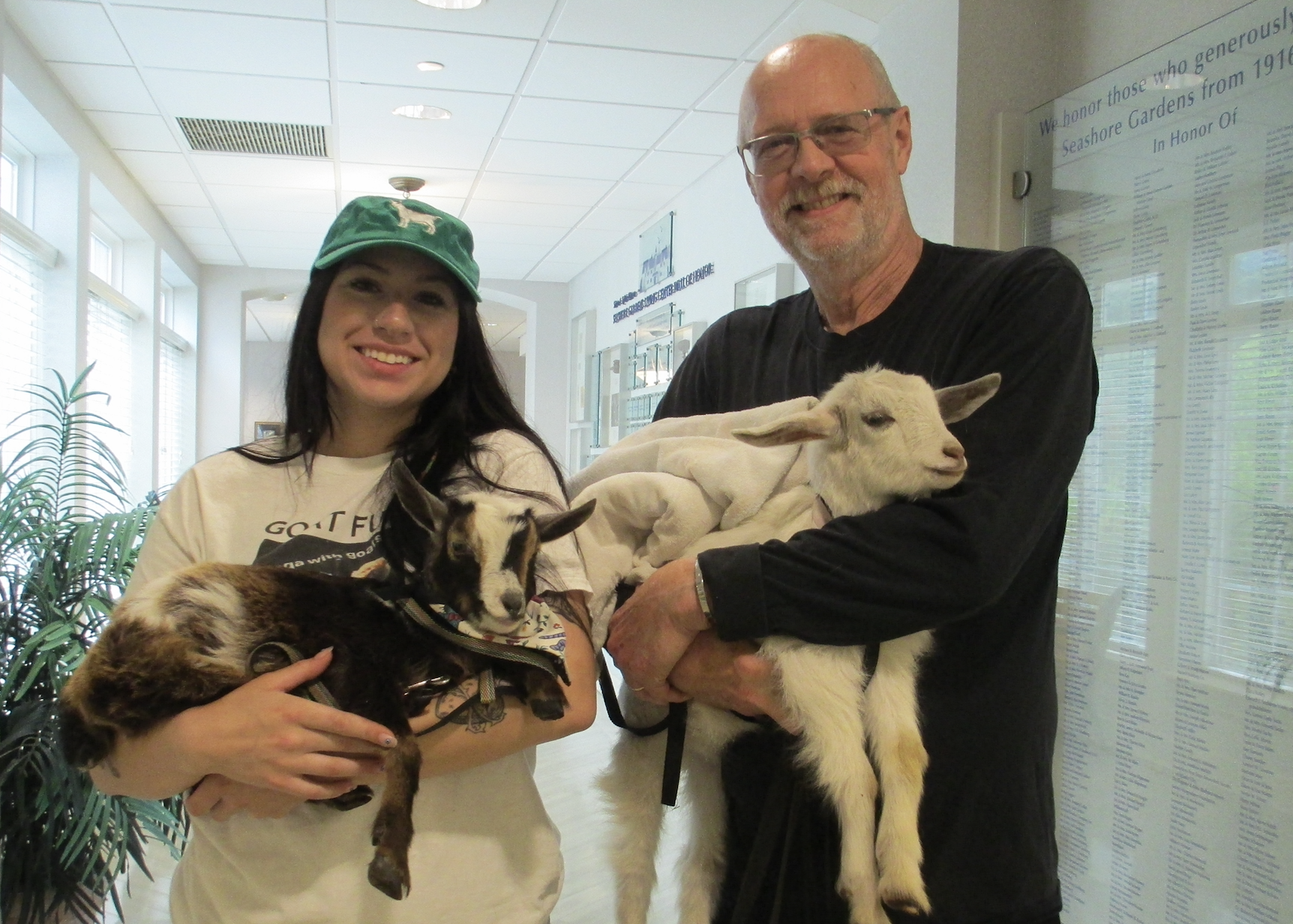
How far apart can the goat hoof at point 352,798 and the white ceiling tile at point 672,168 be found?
5.70m

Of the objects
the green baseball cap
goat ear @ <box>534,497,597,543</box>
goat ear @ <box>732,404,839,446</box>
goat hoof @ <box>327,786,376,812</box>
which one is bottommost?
goat hoof @ <box>327,786,376,812</box>

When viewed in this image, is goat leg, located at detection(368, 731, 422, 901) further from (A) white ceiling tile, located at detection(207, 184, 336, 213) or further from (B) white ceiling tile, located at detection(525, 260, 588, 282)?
(B) white ceiling tile, located at detection(525, 260, 588, 282)

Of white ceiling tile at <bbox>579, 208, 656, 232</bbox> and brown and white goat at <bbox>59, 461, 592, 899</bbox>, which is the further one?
white ceiling tile at <bbox>579, 208, 656, 232</bbox>

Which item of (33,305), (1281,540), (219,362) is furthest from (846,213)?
(219,362)

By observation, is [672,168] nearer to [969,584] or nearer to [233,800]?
[969,584]

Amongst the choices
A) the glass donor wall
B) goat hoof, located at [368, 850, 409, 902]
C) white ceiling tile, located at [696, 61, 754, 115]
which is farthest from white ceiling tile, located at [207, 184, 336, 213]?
goat hoof, located at [368, 850, 409, 902]

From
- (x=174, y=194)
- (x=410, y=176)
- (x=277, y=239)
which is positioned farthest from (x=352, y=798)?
(x=277, y=239)

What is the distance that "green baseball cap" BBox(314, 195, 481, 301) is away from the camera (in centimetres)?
137

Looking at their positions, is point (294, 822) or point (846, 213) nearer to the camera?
point (294, 822)

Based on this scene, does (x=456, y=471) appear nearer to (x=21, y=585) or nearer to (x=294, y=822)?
(x=294, y=822)

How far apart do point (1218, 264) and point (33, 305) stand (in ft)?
19.1

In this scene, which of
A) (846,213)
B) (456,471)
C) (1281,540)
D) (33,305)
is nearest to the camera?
(456,471)

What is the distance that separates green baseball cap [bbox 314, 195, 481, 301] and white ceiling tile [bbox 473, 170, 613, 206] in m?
5.62

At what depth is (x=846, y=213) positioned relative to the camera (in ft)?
5.24
